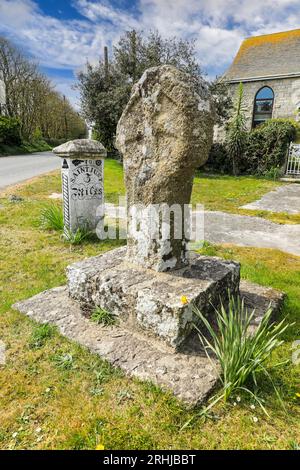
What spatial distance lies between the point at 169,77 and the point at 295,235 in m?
4.26

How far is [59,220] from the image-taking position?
17.8ft

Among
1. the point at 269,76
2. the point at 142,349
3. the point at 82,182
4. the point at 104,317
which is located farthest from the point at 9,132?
the point at 142,349

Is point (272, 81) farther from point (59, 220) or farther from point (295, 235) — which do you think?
point (59, 220)

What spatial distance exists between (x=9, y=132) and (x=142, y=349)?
26.2 meters

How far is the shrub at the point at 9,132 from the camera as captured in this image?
76.9ft

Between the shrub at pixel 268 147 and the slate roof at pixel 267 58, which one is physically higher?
the slate roof at pixel 267 58

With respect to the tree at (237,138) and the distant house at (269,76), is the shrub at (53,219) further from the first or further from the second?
the distant house at (269,76)

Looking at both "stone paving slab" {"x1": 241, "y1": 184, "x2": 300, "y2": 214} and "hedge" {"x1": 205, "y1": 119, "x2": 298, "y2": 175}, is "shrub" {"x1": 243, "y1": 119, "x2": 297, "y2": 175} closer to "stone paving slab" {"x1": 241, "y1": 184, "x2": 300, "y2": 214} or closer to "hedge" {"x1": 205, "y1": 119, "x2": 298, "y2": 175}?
"hedge" {"x1": 205, "y1": 119, "x2": 298, "y2": 175}

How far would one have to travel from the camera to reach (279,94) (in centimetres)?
1836

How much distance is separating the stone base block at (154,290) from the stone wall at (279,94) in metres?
16.1

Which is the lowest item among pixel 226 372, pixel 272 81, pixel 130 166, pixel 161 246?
pixel 226 372

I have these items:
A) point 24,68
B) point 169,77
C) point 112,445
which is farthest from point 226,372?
point 24,68

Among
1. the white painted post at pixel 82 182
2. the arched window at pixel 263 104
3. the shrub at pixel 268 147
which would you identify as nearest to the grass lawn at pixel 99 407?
the white painted post at pixel 82 182

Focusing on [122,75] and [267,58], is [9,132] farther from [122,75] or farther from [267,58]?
[267,58]
